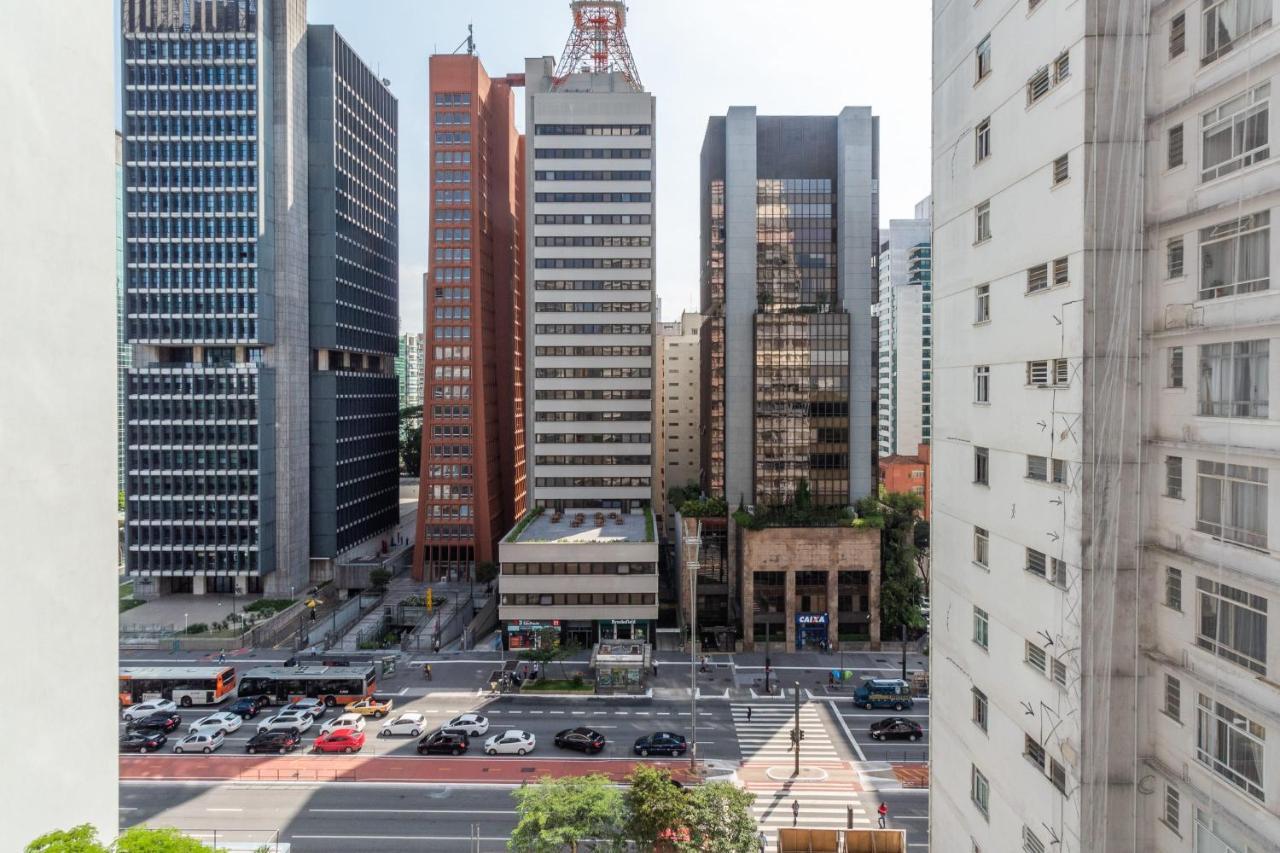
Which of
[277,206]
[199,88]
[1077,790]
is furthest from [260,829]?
[199,88]

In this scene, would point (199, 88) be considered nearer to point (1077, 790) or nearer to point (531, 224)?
point (531, 224)

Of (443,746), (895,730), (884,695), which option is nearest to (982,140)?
(895,730)

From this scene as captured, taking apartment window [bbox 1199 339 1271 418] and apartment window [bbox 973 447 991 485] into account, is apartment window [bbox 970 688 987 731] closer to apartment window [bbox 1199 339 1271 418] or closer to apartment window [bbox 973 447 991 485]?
apartment window [bbox 973 447 991 485]

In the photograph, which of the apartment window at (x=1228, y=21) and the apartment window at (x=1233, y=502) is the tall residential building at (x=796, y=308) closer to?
the apartment window at (x=1228, y=21)

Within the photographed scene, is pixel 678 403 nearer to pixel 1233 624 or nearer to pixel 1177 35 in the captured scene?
pixel 1177 35

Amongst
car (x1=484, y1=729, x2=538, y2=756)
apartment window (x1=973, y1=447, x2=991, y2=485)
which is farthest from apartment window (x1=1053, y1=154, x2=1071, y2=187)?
car (x1=484, y1=729, x2=538, y2=756)
